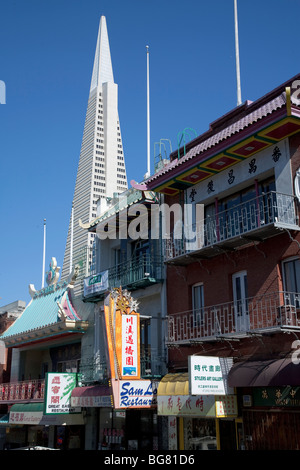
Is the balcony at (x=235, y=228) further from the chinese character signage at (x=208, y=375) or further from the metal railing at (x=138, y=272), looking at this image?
the chinese character signage at (x=208, y=375)

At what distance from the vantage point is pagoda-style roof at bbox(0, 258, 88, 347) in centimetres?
3048

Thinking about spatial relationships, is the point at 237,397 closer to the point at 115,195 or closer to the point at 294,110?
the point at 294,110

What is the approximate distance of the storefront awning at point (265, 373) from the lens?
1697cm

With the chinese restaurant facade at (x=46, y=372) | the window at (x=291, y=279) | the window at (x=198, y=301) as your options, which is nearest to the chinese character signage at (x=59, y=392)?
the chinese restaurant facade at (x=46, y=372)

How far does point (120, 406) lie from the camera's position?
21516mm

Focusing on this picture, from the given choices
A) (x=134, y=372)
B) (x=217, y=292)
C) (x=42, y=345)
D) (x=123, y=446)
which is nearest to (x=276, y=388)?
(x=217, y=292)

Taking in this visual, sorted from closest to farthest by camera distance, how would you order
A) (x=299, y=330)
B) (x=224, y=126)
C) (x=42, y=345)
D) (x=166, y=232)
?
(x=299, y=330)
(x=224, y=126)
(x=166, y=232)
(x=42, y=345)

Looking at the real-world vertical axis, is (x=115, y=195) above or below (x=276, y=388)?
above

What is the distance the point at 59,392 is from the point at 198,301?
9262 millimetres

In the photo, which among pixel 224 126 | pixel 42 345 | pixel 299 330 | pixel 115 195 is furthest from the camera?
pixel 42 345

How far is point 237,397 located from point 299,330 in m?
3.71

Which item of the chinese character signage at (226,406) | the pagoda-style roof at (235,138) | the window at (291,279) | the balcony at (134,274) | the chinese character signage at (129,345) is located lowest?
the chinese character signage at (226,406)

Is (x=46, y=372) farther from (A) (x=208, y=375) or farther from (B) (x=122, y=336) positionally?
(A) (x=208, y=375)

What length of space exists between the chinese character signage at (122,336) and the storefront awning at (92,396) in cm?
155
